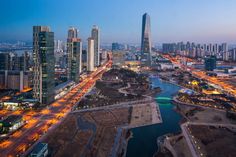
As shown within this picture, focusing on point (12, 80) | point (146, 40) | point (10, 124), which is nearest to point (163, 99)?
point (10, 124)

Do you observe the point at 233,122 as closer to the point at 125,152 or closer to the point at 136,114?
the point at 136,114

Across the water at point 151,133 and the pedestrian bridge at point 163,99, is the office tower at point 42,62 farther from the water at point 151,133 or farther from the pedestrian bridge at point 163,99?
the pedestrian bridge at point 163,99

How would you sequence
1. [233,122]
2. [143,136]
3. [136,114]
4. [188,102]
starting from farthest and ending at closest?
[188,102], [136,114], [233,122], [143,136]

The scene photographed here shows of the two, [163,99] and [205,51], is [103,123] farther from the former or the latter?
[205,51]

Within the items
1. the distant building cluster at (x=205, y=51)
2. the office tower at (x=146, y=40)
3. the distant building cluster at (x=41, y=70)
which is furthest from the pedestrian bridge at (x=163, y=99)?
the distant building cluster at (x=205, y=51)

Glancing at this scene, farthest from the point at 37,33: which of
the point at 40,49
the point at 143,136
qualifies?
the point at 143,136

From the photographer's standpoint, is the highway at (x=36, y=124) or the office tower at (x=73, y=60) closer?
the highway at (x=36, y=124)
